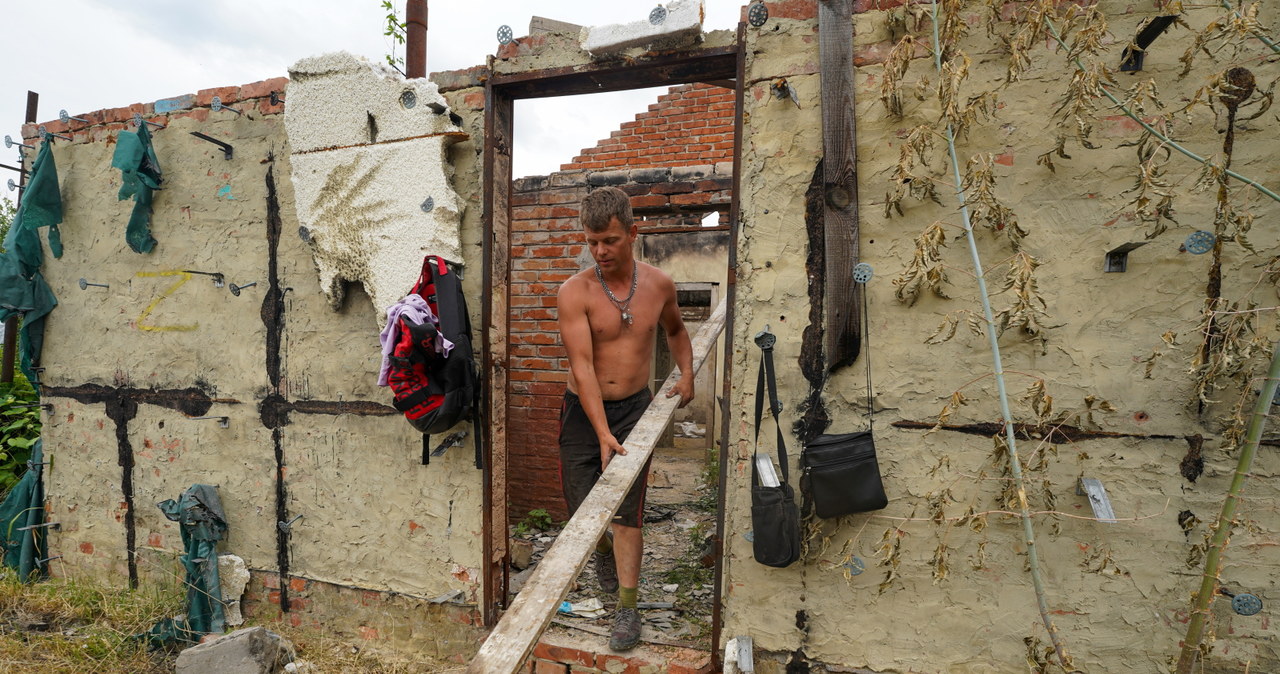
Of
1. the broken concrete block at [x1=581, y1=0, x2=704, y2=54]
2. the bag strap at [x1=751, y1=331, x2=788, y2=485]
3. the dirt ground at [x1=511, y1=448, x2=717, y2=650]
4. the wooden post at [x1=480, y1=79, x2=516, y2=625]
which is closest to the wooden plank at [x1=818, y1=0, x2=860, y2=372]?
the bag strap at [x1=751, y1=331, x2=788, y2=485]

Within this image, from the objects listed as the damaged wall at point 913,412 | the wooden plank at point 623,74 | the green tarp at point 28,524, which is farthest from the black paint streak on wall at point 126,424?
the wooden plank at point 623,74

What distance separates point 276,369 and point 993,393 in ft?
11.0

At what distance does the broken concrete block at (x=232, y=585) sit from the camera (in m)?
3.35

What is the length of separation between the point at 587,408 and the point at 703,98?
689 cm

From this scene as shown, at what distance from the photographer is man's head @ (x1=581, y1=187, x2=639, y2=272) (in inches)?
103

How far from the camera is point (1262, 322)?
6.61ft

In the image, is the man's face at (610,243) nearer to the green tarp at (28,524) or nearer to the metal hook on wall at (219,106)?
the metal hook on wall at (219,106)

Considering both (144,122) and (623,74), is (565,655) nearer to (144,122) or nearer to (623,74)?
(623,74)

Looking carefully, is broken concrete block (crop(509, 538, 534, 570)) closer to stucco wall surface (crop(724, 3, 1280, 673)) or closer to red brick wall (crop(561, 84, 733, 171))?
stucco wall surface (crop(724, 3, 1280, 673))

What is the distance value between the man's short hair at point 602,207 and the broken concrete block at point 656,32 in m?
0.61

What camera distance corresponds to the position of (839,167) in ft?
7.62

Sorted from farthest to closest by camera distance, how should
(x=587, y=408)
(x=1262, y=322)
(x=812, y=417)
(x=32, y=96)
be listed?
1. (x=32, y=96)
2. (x=587, y=408)
3. (x=812, y=417)
4. (x=1262, y=322)

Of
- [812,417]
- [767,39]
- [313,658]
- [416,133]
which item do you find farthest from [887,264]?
[313,658]

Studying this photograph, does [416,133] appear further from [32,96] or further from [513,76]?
[32,96]
